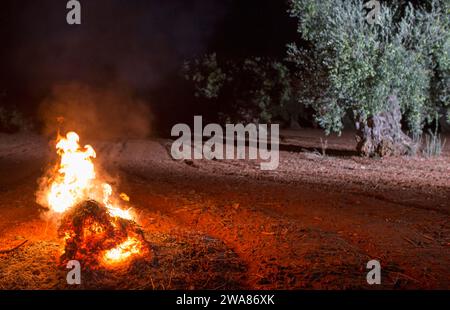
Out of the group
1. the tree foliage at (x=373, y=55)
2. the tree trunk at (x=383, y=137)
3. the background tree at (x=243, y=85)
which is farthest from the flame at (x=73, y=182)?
the background tree at (x=243, y=85)

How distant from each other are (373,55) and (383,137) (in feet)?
12.9

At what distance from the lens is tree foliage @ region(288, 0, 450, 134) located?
47.6ft

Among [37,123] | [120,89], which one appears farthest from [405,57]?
[37,123]

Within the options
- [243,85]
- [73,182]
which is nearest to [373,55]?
[73,182]

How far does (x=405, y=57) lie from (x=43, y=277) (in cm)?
1307

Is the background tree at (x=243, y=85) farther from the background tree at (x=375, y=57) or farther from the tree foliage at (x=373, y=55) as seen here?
the tree foliage at (x=373, y=55)

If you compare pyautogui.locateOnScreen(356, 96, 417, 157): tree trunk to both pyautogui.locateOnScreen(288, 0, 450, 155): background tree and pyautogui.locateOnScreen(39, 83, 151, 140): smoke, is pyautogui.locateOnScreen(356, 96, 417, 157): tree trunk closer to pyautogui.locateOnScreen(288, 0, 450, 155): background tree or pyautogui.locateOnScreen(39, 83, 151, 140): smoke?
pyautogui.locateOnScreen(288, 0, 450, 155): background tree

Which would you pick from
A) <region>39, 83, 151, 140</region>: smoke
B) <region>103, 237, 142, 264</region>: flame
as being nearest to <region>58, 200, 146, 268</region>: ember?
<region>103, 237, 142, 264</region>: flame

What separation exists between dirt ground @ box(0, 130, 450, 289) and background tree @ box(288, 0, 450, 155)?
2.43 meters

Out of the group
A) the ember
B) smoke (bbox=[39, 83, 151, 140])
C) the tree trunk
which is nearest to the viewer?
the ember

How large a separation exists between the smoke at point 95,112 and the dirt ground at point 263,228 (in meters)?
15.0

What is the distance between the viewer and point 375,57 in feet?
47.8

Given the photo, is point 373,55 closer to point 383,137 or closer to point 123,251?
point 383,137

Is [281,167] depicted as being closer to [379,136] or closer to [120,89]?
[379,136]
